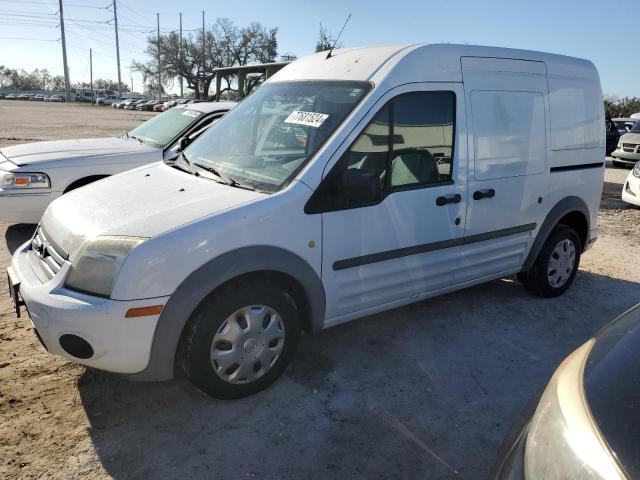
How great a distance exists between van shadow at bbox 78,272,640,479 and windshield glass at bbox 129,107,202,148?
367 centimetres

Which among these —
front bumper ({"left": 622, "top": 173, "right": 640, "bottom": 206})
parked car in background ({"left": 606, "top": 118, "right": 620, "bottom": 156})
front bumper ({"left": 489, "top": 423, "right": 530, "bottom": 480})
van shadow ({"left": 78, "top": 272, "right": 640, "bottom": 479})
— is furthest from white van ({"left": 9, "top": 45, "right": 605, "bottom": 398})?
parked car in background ({"left": 606, "top": 118, "right": 620, "bottom": 156})

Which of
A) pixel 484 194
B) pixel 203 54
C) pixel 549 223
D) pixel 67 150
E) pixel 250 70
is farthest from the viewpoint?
pixel 203 54

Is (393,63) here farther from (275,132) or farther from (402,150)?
(275,132)

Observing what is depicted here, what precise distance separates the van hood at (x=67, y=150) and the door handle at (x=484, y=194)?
3.92 meters

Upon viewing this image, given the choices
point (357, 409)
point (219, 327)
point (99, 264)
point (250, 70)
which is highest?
point (250, 70)

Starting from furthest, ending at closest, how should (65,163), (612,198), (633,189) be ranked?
1. (612,198)
2. (633,189)
3. (65,163)

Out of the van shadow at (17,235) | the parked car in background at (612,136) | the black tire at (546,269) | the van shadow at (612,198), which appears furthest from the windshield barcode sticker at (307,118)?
the parked car in background at (612,136)

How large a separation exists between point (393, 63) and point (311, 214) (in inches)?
46.5

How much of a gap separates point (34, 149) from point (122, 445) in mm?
4567

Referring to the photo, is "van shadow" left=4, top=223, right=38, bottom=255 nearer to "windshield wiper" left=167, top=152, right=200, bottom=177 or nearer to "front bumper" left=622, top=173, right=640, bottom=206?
"windshield wiper" left=167, top=152, right=200, bottom=177

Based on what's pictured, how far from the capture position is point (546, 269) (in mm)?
4609

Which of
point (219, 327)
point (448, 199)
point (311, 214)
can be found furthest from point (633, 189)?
point (219, 327)

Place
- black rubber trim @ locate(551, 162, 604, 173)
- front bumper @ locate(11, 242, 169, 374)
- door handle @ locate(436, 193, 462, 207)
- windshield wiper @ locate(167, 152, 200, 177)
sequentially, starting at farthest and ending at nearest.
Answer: black rubber trim @ locate(551, 162, 604, 173)
door handle @ locate(436, 193, 462, 207)
windshield wiper @ locate(167, 152, 200, 177)
front bumper @ locate(11, 242, 169, 374)

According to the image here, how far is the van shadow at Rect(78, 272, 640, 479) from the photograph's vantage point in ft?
8.39
